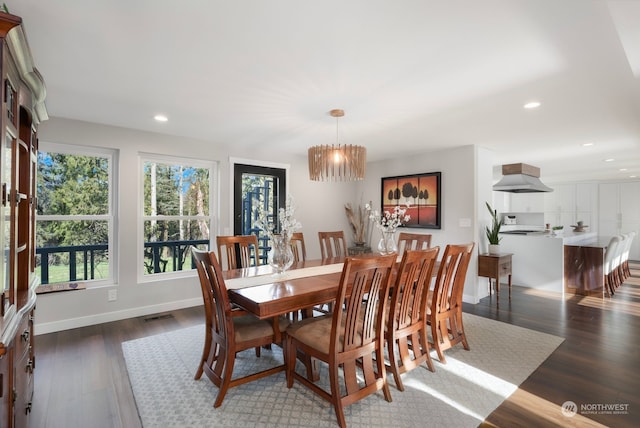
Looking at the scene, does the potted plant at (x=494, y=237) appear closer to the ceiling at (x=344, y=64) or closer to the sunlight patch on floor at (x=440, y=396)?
the ceiling at (x=344, y=64)

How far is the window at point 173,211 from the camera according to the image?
13.5 feet

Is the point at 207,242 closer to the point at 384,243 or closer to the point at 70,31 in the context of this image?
the point at 384,243

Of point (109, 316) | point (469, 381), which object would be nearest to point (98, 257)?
point (109, 316)

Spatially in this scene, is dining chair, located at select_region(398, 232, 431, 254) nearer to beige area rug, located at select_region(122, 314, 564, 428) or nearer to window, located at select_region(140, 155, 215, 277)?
beige area rug, located at select_region(122, 314, 564, 428)

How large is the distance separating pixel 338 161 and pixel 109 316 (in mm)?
3229

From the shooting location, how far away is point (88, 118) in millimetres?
3445

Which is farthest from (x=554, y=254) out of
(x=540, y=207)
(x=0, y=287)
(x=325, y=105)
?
(x=0, y=287)

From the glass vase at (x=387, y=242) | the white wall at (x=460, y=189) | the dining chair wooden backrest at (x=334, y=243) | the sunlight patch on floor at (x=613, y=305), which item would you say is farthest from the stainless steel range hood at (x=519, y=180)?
the dining chair wooden backrest at (x=334, y=243)

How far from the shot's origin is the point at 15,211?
1599mm

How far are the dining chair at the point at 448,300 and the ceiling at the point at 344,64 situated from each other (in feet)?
4.52

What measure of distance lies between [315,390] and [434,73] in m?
2.34

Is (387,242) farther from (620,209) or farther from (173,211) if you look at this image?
(620,209)

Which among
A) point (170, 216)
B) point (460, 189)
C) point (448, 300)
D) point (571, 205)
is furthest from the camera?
point (571, 205)

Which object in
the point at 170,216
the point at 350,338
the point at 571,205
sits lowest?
the point at 350,338
